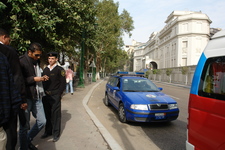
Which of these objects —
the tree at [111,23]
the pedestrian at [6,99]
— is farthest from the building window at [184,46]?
the pedestrian at [6,99]

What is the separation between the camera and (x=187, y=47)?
4662 cm

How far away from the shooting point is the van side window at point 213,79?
7.22 feet

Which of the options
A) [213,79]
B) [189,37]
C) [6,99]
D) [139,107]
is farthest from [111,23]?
[189,37]

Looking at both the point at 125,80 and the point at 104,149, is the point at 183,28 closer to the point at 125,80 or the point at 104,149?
the point at 125,80

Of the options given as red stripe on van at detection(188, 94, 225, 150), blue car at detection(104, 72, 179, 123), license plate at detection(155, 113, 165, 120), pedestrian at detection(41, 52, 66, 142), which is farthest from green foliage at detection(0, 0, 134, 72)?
red stripe on van at detection(188, 94, 225, 150)

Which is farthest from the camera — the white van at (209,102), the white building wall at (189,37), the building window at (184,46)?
the building window at (184,46)

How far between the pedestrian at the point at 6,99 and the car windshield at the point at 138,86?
4.38m

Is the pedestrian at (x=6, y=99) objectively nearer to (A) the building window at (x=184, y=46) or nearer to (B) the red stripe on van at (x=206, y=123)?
(B) the red stripe on van at (x=206, y=123)

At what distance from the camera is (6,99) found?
5.84ft

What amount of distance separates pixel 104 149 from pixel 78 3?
7.61 metres

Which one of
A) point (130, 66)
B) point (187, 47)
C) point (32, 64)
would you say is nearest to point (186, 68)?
point (187, 47)

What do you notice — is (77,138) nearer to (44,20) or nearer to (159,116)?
(159,116)

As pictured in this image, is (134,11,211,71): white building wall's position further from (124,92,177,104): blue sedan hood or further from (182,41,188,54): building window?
(124,92,177,104): blue sedan hood

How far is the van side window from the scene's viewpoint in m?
2.20
